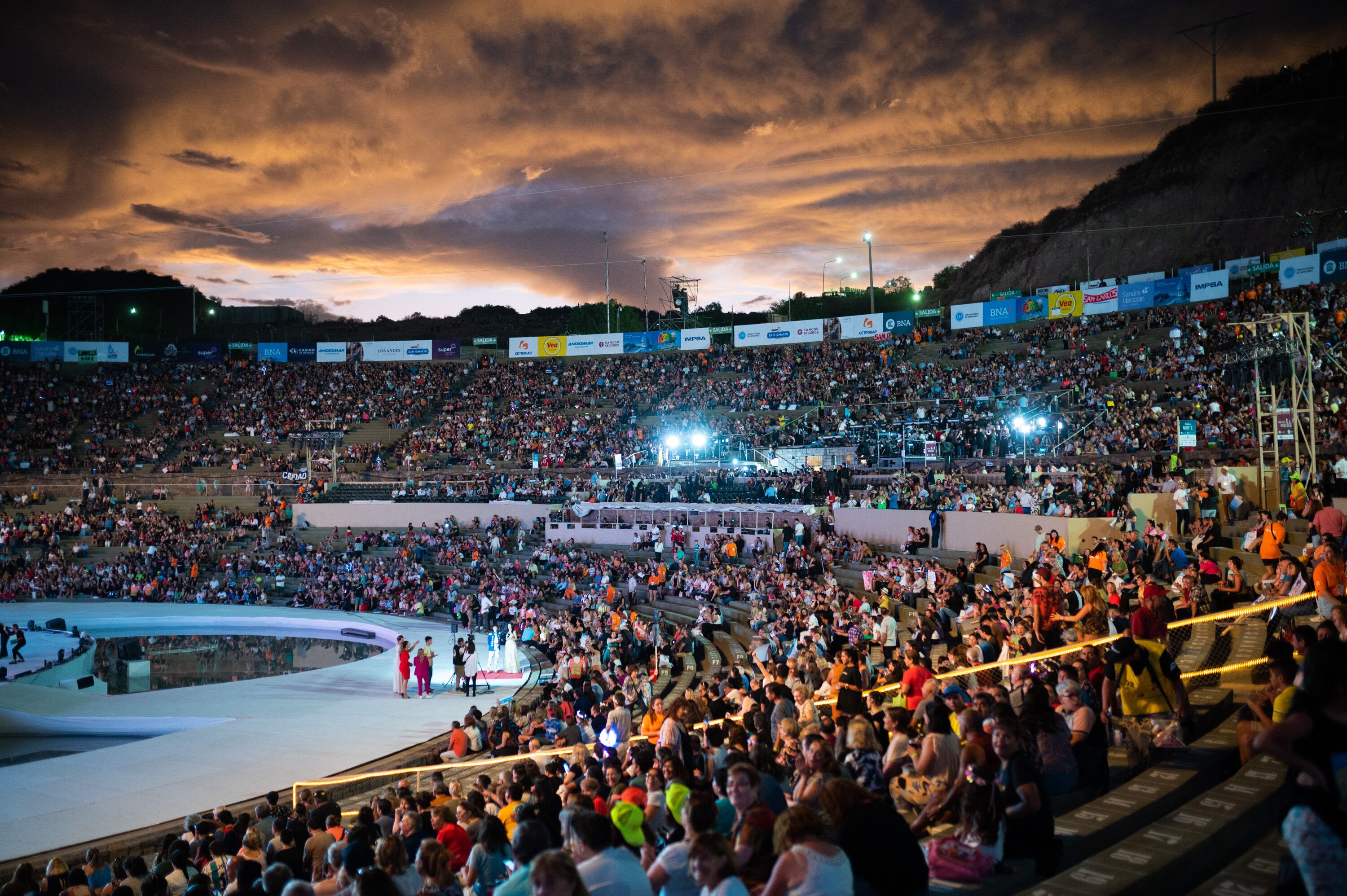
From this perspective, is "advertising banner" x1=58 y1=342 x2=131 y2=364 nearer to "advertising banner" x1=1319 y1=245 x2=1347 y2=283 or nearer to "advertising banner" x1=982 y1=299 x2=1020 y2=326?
"advertising banner" x1=982 y1=299 x2=1020 y2=326

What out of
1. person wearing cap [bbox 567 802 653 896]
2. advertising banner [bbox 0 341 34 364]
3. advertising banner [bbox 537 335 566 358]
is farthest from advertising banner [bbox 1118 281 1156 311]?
advertising banner [bbox 0 341 34 364]

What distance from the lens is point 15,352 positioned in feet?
158

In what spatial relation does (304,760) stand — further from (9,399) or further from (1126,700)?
(9,399)

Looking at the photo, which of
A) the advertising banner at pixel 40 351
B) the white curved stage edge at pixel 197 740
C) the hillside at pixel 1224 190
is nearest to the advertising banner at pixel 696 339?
the white curved stage edge at pixel 197 740

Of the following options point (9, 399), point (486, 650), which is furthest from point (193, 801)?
point (9, 399)

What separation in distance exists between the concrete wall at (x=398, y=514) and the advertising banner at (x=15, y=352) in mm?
24696

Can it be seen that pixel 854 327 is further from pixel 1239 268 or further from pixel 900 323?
pixel 1239 268

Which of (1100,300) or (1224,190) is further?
(1224,190)

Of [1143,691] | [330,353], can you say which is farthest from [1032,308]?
[330,353]

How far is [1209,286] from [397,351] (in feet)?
130

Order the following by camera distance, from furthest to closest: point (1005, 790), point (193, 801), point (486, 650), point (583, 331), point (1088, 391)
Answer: point (583, 331), point (1088, 391), point (486, 650), point (193, 801), point (1005, 790)

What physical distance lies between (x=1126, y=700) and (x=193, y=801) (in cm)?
1082

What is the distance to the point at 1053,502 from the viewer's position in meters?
18.9

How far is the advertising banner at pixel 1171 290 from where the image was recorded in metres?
35.8
